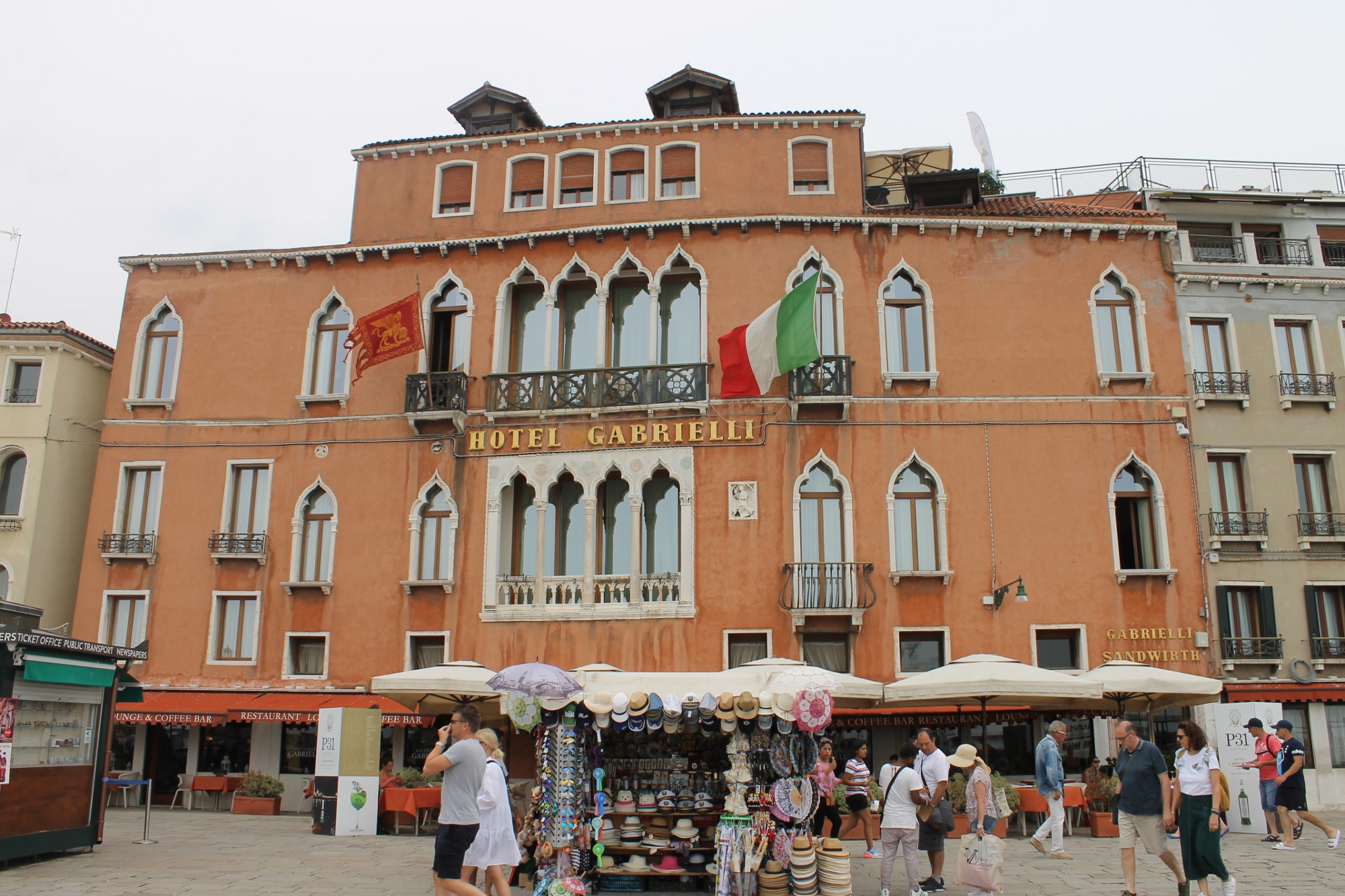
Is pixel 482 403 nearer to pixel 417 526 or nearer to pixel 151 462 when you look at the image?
pixel 417 526

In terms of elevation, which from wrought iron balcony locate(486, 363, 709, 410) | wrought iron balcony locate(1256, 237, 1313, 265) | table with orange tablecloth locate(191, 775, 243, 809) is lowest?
table with orange tablecloth locate(191, 775, 243, 809)

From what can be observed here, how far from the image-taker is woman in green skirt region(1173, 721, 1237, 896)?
9758 mm

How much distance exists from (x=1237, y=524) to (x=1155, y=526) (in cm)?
170

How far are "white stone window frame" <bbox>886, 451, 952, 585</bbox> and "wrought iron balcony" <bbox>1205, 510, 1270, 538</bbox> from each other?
5190 millimetres

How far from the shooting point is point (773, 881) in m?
10.9

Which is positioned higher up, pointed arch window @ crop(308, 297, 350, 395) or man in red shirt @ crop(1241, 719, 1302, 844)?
pointed arch window @ crop(308, 297, 350, 395)

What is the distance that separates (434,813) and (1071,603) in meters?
12.1

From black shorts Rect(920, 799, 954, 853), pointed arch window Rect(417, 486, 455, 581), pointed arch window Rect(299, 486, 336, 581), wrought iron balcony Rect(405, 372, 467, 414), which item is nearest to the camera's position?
black shorts Rect(920, 799, 954, 853)

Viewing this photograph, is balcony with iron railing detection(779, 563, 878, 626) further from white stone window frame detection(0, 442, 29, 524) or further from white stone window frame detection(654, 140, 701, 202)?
white stone window frame detection(0, 442, 29, 524)

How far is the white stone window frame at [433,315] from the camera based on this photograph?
2277 centimetres

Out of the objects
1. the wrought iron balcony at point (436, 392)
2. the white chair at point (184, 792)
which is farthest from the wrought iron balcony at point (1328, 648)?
the white chair at point (184, 792)

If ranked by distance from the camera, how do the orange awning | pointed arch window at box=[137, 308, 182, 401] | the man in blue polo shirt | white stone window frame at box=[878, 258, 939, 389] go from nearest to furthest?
the man in blue polo shirt, the orange awning, white stone window frame at box=[878, 258, 939, 389], pointed arch window at box=[137, 308, 182, 401]

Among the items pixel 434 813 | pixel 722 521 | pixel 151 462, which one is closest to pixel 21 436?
pixel 151 462

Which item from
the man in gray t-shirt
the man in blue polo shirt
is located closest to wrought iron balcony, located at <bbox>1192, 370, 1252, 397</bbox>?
the man in blue polo shirt
